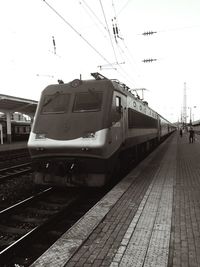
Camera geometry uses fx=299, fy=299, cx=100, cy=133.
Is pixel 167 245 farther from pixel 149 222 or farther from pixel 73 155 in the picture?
pixel 73 155

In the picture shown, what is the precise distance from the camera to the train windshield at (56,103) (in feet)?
28.8

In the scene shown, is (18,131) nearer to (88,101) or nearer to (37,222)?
(88,101)

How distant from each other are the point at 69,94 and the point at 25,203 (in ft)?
11.4

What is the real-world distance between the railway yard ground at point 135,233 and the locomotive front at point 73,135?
832mm

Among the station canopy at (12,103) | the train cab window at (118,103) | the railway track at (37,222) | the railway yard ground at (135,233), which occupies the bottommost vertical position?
the railway track at (37,222)

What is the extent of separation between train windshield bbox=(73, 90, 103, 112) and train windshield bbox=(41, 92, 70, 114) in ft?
1.10

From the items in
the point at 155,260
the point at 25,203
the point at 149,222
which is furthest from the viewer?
the point at 25,203

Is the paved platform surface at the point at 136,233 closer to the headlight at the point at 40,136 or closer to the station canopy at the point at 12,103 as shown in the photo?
the headlight at the point at 40,136

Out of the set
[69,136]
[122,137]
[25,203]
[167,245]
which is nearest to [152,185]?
[122,137]

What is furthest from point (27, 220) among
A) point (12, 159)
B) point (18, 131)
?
point (18, 131)

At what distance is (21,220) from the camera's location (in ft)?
20.0

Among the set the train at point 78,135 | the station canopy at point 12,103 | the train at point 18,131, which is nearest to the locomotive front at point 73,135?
the train at point 78,135

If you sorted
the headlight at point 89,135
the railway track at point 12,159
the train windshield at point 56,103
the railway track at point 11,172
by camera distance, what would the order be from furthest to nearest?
the railway track at point 12,159 < the railway track at point 11,172 < the train windshield at point 56,103 < the headlight at point 89,135

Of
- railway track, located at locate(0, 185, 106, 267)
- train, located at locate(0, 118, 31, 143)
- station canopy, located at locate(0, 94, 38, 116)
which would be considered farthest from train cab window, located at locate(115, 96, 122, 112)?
train, located at locate(0, 118, 31, 143)
